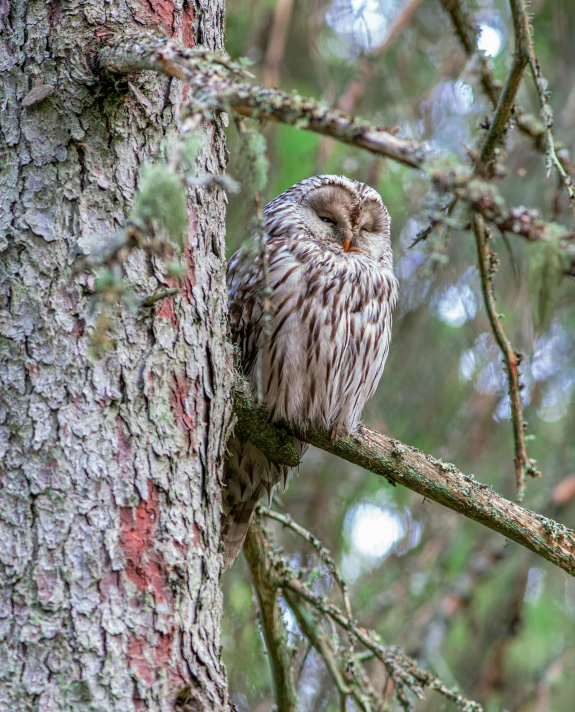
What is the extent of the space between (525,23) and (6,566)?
1.82 m

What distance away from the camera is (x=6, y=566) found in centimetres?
171

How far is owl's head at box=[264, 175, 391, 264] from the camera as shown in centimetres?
305

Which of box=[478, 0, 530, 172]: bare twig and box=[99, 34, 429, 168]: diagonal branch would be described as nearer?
box=[99, 34, 429, 168]: diagonal branch

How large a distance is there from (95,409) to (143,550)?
32 cm

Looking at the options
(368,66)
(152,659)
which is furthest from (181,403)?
(368,66)

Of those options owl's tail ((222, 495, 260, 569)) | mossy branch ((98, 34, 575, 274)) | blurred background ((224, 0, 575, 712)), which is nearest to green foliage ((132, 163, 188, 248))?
mossy branch ((98, 34, 575, 274))

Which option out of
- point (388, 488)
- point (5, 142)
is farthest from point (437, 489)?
point (388, 488)

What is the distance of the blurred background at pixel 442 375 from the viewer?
4.20m

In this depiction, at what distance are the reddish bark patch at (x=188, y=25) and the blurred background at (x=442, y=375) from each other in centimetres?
182

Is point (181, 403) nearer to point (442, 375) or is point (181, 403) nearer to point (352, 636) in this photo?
point (352, 636)

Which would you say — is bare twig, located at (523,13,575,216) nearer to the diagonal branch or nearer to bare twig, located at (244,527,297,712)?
the diagonal branch

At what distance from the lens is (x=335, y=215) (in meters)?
3.13

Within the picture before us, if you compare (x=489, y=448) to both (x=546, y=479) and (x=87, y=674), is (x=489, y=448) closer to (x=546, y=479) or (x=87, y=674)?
(x=546, y=479)

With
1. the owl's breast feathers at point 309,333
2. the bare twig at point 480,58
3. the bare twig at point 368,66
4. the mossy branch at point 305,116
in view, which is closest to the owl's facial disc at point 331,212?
the owl's breast feathers at point 309,333
